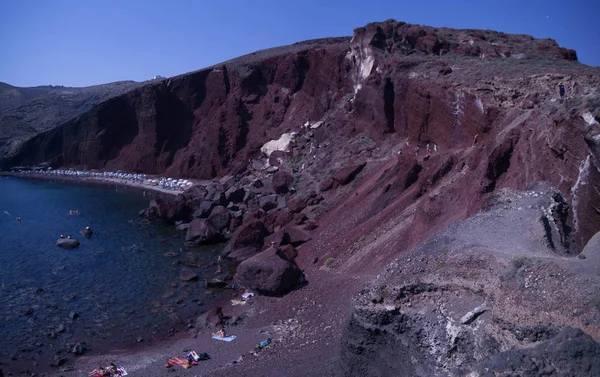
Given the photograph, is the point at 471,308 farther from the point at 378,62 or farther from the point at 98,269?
the point at 378,62

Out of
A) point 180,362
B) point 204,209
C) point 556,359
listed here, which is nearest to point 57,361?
point 180,362

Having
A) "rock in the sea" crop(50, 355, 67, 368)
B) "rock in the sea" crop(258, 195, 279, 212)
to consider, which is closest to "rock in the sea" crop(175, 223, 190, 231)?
"rock in the sea" crop(258, 195, 279, 212)

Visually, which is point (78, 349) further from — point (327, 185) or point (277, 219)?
point (327, 185)

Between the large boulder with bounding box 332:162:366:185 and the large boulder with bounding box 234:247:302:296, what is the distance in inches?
410

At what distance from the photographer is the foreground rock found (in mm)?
6473

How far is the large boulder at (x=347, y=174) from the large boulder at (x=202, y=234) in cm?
937

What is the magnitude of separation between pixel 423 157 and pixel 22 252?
88.3ft

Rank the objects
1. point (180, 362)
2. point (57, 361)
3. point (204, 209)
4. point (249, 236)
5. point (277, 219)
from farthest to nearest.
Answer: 1. point (204, 209)
2. point (277, 219)
3. point (249, 236)
4. point (57, 361)
5. point (180, 362)

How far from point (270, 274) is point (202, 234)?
13.0m

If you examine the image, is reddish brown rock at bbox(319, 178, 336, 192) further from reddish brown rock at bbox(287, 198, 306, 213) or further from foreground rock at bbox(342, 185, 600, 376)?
foreground rock at bbox(342, 185, 600, 376)

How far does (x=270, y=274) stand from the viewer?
23.2 m

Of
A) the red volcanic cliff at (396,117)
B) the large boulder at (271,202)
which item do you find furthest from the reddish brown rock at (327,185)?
the large boulder at (271,202)

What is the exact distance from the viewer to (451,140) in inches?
Answer: 1121

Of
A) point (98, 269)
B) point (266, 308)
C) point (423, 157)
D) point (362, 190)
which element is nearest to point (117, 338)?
point (266, 308)
